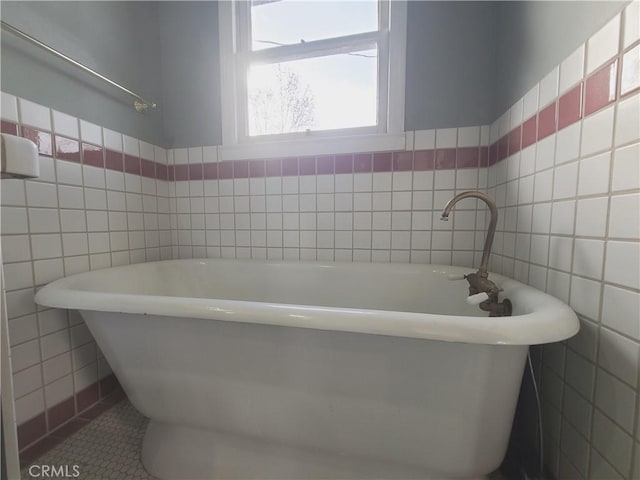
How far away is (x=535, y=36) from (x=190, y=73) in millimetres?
1555

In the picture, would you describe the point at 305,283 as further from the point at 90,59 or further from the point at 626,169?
the point at 90,59

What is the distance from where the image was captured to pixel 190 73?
1.50 m

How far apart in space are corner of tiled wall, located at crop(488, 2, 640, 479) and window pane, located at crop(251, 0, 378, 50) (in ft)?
3.08

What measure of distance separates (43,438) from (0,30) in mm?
1342

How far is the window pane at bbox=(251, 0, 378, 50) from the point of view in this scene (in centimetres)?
136

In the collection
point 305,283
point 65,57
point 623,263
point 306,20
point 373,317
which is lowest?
point 305,283

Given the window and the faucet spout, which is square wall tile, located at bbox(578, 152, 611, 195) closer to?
the faucet spout

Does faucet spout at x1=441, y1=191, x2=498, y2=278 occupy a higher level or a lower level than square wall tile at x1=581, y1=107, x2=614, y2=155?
lower

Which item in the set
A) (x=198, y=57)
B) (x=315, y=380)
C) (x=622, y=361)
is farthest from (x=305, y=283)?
(x=198, y=57)

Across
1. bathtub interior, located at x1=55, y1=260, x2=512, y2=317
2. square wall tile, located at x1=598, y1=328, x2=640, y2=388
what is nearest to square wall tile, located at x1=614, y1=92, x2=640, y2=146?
square wall tile, located at x1=598, y1=328, x2=640, y2=388

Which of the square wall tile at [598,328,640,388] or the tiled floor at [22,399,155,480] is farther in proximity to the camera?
the tiled floor at [22,399,155,480]

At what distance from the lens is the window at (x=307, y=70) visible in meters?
1.35

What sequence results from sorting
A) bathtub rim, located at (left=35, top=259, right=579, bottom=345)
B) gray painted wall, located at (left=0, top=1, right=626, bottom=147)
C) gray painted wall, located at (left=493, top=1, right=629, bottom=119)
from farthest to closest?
gray painted wall, located at (left=0, top=1, right=626, bottom=147) → gray painted wall, located at (left=493, top=1, right=629, bottom=119) → bathtub rim, located at (left=35, top=259, right=579, bottom=345)

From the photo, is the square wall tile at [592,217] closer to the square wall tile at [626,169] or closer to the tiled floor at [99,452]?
the square wall tile at [626,169]
